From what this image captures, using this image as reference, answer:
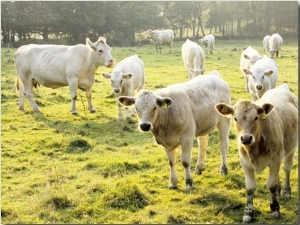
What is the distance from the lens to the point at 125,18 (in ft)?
148

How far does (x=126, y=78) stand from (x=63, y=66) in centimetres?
266

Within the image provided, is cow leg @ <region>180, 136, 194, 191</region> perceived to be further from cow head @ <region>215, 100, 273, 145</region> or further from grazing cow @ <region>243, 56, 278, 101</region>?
grazing cow @ <region>243, 56, 278, 101</region>

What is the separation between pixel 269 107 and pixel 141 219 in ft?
8.00

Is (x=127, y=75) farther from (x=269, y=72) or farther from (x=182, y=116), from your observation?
(x=182, y=116)

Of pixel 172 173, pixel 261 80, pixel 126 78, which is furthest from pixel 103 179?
pixel 261 80

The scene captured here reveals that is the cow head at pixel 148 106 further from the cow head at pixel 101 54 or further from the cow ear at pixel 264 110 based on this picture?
the cow head at pixel 101 54

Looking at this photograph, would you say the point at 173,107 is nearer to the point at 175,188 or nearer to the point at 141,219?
the point at 175,188

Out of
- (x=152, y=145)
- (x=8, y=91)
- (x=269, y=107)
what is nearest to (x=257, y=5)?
(x=8, y=91)

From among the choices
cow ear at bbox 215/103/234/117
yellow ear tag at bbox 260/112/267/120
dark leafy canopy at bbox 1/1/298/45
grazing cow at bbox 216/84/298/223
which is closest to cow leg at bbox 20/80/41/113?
cow ear at bbox 215/103/234/117

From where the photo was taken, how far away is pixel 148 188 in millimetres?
7367

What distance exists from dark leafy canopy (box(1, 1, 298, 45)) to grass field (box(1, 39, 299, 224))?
2238 centimetres

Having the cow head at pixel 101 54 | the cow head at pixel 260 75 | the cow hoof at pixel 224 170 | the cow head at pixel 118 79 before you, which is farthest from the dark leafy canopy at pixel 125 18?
the cow hoof at pixel 224 170

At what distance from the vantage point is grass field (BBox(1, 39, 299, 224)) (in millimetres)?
6297

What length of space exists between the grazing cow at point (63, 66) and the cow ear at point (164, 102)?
751 cm
